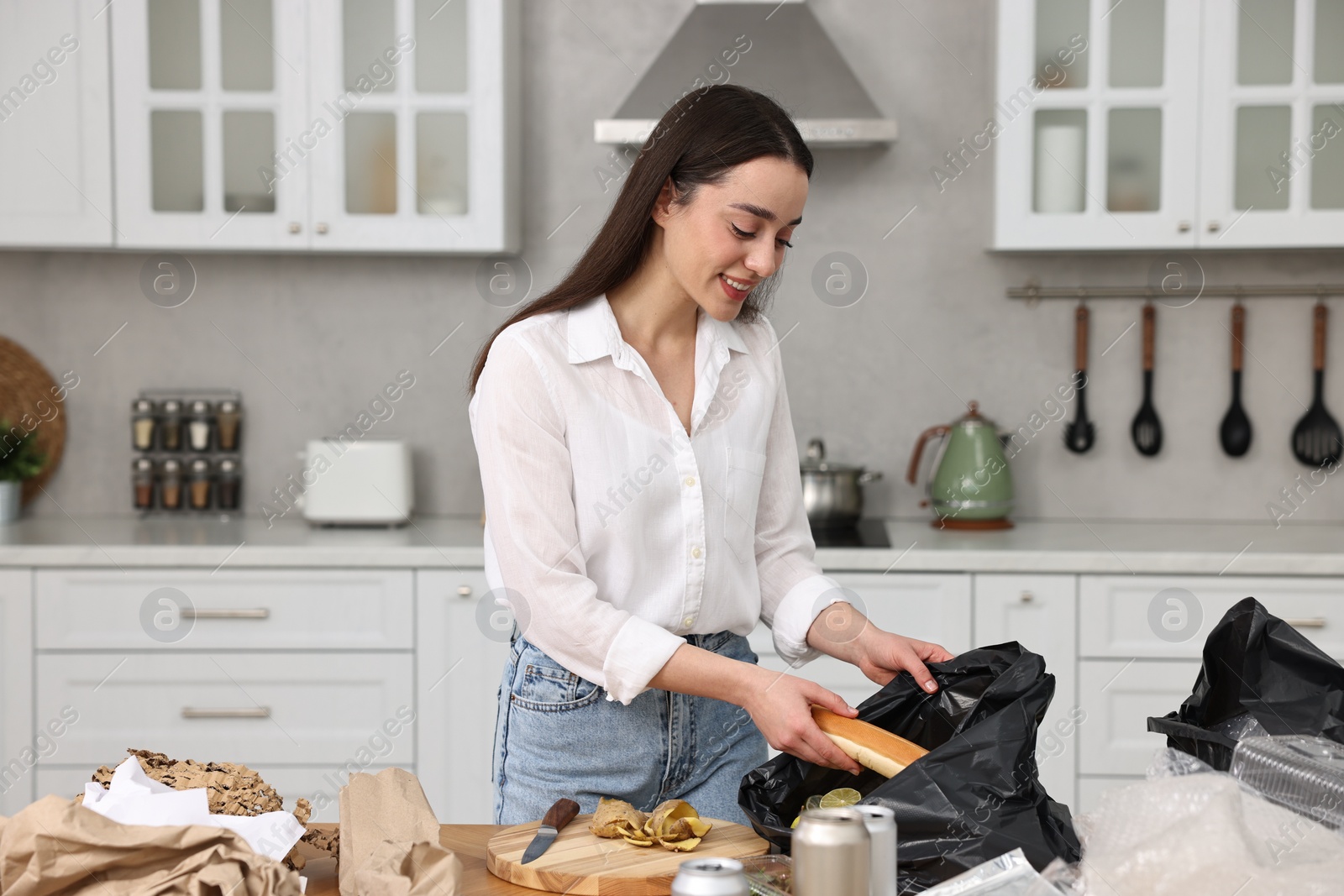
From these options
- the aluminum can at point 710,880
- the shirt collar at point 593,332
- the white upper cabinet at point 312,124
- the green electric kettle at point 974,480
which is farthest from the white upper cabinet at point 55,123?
the aluminum can at point 710,880

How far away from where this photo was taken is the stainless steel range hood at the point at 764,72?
2570mm

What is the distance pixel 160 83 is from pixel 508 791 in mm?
2049

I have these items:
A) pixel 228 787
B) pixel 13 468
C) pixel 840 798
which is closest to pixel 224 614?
pixel 13 468

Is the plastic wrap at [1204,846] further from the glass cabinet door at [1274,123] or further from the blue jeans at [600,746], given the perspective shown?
the glass cabinet door at [1274,123]

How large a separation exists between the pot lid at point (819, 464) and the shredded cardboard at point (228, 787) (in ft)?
5.58

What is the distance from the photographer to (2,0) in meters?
2.67

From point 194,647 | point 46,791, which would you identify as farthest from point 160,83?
point 46,791

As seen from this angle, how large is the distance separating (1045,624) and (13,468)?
2.44 metres

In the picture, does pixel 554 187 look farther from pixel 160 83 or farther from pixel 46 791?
pixel 46 791

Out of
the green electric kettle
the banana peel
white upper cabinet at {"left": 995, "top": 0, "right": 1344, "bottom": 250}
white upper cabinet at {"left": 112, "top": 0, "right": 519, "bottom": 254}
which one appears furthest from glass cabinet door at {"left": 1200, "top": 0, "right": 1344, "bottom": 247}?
the banana peel

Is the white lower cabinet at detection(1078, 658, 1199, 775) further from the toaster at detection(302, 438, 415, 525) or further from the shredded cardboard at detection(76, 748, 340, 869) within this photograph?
the shredded cardboard at detection(76, 748, 340, 869)

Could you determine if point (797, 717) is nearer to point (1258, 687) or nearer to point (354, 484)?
point (1258, 687)

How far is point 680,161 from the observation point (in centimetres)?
132

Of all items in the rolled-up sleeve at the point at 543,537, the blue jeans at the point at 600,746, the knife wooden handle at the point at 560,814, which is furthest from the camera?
the blue jeans at the point at 600,746
